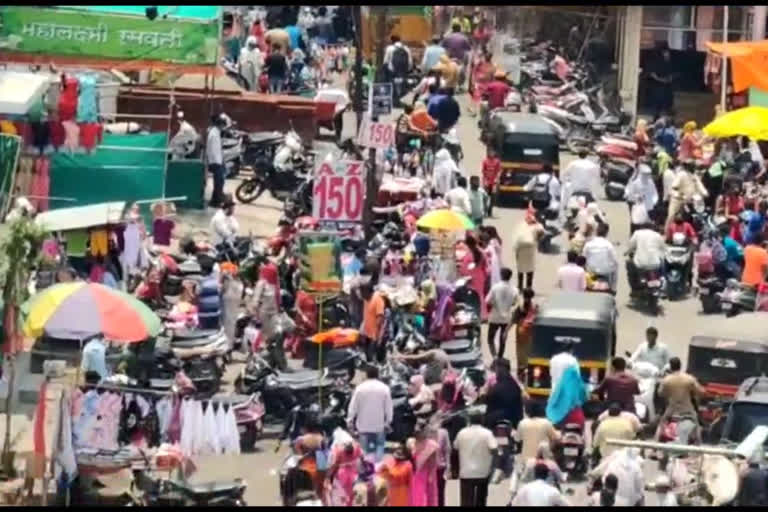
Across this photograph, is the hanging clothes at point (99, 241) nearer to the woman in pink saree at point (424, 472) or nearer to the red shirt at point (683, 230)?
the woman in pink saree at point (424, 472)

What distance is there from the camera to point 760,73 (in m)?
39.9

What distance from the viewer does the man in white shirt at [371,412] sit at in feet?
76.6

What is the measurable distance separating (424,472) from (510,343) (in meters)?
7.51

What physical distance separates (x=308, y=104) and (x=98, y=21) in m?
5.57

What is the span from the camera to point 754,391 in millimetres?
23750

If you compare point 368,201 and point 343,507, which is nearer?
point 343,507

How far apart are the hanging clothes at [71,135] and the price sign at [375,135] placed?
384cm

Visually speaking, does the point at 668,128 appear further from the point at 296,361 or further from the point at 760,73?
the point at 296,361

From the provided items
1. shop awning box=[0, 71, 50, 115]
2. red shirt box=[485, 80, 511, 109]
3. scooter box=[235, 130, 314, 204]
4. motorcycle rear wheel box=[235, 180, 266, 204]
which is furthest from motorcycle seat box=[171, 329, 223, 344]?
red shirt box=[485, 80, 511, 109]

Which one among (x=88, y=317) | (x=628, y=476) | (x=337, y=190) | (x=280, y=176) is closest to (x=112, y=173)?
(x=280, y=176)

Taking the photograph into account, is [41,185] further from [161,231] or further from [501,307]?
[501,307]

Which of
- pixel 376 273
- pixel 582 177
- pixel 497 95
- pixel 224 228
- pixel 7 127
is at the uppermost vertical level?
pixel 7 127

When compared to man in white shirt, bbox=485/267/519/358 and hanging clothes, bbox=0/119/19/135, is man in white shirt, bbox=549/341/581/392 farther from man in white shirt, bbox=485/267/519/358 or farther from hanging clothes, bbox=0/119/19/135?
hanging clothes, bbox=0/119/19/135

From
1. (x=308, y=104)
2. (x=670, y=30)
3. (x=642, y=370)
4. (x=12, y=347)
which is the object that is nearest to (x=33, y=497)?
(x=12, y=347)
